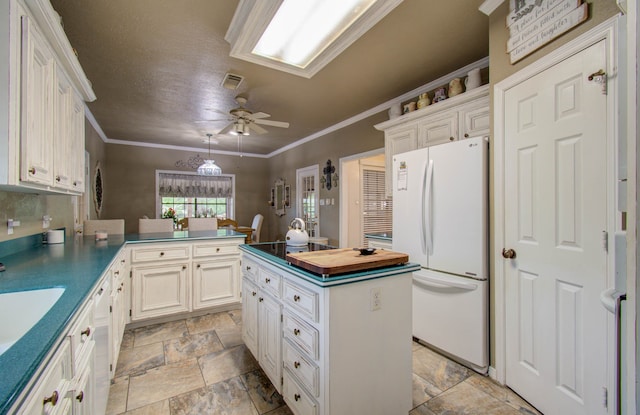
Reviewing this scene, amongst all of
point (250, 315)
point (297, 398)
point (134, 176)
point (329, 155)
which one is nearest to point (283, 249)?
point (250, 315)

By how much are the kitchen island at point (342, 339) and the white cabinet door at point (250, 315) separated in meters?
0.34

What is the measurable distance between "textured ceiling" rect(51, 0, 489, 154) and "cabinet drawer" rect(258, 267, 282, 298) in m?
1.86

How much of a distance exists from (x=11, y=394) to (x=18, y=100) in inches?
52.1

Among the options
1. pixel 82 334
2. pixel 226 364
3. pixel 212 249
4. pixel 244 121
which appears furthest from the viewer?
pixel 244 121

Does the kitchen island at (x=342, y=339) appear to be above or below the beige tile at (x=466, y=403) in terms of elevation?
above

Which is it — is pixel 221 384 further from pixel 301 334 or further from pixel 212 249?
pixel 212 249

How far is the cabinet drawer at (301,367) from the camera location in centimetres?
140

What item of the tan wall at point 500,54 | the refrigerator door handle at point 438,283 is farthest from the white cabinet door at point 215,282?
the tan wall at point 500,54

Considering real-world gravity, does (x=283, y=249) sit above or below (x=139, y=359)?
above

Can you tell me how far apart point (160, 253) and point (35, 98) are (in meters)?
1.83

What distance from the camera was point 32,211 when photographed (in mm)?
2232

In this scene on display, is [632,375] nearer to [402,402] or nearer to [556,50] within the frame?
[402,402]

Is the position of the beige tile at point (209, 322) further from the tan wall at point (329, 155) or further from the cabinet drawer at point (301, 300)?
the tan wall at point (329, 155)

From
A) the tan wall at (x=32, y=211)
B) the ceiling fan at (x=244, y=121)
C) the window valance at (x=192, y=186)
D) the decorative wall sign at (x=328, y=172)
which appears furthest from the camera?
the window valance at (x=192, y=186)
